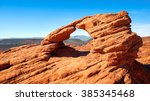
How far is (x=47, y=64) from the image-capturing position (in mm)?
28391

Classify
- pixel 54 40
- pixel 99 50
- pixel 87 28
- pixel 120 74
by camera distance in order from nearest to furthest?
pixel 120 74, pixel 99 50, pixel 87 28, pixel 54 40

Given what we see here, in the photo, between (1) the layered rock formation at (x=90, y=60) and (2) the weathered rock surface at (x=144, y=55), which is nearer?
(1) the layered rock formation at (x=90, y=60)

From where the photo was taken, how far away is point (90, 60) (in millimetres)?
26219

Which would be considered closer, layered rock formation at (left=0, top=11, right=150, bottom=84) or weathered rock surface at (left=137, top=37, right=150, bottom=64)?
layered rock formation at (left=0, top=11, right=150, bottom=84)

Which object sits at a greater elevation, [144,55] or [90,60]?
[90,60]

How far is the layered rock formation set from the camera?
81.4 ft

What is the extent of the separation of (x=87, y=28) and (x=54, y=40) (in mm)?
4467

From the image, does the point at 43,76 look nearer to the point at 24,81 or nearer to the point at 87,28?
the point at 24,81

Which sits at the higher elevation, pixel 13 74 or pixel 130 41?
pixel 130 41

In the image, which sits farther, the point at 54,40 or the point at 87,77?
the point at 54,40

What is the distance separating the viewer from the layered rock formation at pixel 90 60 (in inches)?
977

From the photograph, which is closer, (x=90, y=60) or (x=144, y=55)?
(x=90, y=60)

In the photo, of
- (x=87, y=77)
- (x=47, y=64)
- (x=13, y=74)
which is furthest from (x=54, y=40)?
(x=87, y=77)

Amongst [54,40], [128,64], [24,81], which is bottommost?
[24,81]
